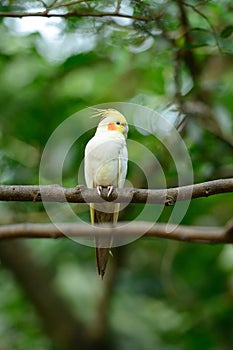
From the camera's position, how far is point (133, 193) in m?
1.10

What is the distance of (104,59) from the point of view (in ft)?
7.43

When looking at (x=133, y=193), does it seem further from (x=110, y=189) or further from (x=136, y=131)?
(x=136, y=131)

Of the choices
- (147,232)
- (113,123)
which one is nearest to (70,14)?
(113,123)

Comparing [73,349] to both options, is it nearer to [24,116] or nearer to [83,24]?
[24,116]

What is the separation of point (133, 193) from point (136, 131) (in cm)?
70

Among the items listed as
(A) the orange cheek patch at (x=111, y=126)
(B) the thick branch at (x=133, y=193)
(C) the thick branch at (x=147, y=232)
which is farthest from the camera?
(C) the thick branch at (x=147, y=232)

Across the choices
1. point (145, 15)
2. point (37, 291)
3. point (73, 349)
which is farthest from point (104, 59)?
point (73, 349)

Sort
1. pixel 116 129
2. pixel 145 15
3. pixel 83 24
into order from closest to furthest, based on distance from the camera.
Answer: pixel 116 129 < pixel 145 15 < pixel 83 24

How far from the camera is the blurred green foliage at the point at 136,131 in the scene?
174 centimetres

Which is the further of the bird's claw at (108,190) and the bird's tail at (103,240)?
the bird's tail at (103,240)

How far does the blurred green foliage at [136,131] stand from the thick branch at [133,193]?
1.50 ft

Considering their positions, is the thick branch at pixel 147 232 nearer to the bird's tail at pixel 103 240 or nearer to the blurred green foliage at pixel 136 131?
the blurred green foliage at pixel 136 131

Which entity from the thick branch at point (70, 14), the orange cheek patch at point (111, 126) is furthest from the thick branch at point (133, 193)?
the thick branch at point (70, 14)

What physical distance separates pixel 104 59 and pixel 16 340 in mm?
1270
